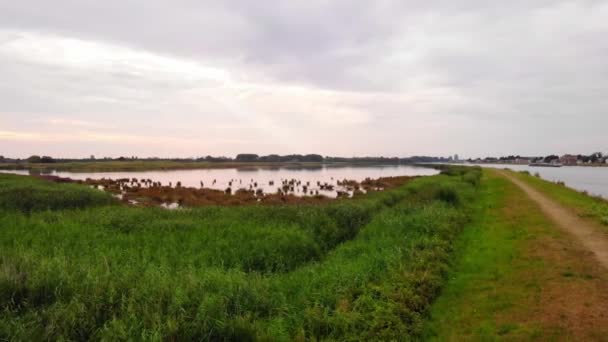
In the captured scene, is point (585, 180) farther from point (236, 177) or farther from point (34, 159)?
point (34, 159)

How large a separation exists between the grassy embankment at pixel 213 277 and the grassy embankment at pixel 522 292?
0.59 m

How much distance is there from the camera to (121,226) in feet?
49.7

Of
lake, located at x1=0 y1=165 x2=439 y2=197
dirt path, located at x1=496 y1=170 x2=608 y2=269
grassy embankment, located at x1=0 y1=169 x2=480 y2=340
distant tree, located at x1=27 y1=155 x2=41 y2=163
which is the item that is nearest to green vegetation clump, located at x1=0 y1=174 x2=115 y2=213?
grassy embankment, located at x1=0 y1=169 x2=480 y2=340

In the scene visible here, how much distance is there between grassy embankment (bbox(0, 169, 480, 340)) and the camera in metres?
6.48

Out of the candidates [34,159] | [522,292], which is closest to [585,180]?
[522,292]

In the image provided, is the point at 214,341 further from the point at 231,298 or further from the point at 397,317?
the point at 397,317

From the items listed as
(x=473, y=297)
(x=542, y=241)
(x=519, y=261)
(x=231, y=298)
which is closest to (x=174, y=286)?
(x=231, y=298)

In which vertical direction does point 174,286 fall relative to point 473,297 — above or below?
above

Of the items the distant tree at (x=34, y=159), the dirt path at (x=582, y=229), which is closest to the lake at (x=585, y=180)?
the dirt path at (x=582, y=229)

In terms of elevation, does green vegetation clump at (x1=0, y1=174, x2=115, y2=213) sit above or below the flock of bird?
above

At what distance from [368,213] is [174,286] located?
13777 millimetres

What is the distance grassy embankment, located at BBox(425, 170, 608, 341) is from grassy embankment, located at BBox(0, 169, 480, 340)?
592 millimetres

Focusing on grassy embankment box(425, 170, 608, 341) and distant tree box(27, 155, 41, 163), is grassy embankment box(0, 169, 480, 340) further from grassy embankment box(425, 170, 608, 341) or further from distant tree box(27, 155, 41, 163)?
distant tree box(27, 155, 41, 163)

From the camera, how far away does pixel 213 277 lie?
27.8 ft
